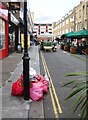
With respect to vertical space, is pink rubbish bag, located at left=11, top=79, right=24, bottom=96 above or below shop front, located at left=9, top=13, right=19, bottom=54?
below

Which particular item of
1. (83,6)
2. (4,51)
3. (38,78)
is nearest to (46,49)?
(4,51)

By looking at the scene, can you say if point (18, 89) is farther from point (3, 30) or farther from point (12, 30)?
point (12, 30)

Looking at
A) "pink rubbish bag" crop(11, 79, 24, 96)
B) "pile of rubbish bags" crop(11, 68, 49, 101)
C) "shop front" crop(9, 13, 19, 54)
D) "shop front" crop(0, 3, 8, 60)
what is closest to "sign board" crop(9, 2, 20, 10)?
"shop front" crop(0, 3, 8, 60)

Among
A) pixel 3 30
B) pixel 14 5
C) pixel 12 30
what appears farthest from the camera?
pixel 12 30

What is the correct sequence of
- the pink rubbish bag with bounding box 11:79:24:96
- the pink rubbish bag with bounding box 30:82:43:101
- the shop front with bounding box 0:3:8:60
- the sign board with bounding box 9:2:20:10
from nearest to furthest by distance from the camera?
the pink rubbish bag with bounding box 30:82:43:101, the pink rubbish bag with bounding box 11:79:24:96, the shop front with bounding box 0:3:8:60, the sign board with bounding box 9:2:20:10

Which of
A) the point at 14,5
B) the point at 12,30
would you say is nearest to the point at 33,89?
the point at 14,5

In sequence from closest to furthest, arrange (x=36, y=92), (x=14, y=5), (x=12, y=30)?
1. (x=36, y=92)
2. (x=14, y=5)
3. (x=12, y=30)

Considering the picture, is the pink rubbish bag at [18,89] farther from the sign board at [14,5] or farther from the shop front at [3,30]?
the sign board at [14,5]

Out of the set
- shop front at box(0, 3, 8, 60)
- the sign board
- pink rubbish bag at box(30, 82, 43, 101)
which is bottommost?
pink rubbish bag at box(30, 82, 43, 101)

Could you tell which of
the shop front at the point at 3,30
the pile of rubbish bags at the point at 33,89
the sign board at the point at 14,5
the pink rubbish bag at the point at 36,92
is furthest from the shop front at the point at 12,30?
the pink rubbish bag at the point at 36,92

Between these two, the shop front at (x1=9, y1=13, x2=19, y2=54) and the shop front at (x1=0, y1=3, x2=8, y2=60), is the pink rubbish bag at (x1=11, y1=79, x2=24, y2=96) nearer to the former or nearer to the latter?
the shop front at (x1=0, y1=3, x2=8, y2=60)

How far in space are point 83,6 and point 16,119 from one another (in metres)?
49.1

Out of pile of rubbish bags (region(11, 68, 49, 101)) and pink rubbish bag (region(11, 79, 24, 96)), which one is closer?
pile of rubbish bags (region(11, 68, 49, 101))

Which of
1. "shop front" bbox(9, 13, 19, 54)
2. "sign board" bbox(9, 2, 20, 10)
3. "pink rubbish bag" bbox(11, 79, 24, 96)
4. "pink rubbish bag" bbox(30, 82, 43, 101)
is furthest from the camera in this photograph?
"shop front" bbox(9, 13, 19, 54)
